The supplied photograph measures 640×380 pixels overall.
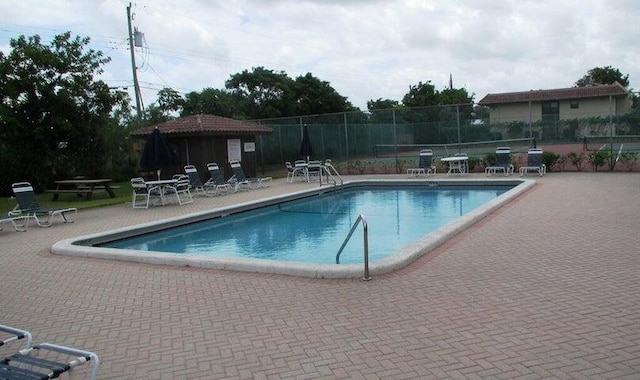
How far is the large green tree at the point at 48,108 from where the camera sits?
18.0 m

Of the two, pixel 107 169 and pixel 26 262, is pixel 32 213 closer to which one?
pixel 26 262

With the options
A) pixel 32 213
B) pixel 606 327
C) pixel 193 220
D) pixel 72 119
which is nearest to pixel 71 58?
pixel 72 119

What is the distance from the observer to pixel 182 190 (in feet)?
49.9

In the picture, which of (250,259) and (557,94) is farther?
(557,94)

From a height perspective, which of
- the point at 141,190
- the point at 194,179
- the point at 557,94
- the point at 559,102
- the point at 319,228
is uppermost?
the point at 557,94

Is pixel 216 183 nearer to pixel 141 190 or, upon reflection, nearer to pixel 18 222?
pixel 141 190

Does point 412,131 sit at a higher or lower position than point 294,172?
higher

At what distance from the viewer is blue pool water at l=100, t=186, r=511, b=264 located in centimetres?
935

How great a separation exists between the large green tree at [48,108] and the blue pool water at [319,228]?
896 centimetres

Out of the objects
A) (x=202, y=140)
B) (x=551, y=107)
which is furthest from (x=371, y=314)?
(x=551, y=107)

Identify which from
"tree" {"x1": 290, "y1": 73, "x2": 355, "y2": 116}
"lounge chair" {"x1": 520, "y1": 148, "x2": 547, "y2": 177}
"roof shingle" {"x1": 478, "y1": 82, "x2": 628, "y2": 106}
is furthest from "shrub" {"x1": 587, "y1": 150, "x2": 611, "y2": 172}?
"tree" {"x1": 290, "y1": 73, "x2": 355, "y2": 116}

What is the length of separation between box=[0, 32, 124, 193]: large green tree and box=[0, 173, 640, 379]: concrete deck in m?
11.8

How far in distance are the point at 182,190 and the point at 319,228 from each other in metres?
5.40

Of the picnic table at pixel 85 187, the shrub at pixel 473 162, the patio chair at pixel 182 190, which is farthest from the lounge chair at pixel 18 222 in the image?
the shrub at pixel 473 162
